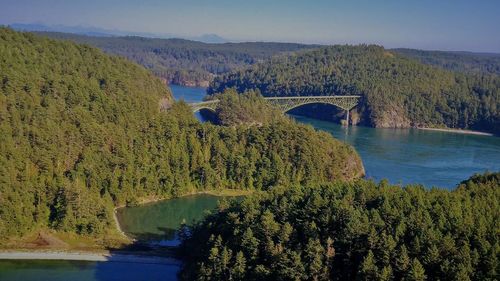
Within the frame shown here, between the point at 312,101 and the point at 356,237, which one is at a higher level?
the point at 312,101

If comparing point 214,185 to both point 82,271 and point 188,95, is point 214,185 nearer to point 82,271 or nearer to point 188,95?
point 82,271

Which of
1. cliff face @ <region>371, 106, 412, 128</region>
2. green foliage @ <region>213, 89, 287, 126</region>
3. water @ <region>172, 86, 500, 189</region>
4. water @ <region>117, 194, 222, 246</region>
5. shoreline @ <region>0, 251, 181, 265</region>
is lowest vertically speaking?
water @ <region>117, 194, 222, 246</region>

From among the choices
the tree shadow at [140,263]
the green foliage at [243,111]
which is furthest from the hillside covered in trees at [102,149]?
the green foliage at [243,111]

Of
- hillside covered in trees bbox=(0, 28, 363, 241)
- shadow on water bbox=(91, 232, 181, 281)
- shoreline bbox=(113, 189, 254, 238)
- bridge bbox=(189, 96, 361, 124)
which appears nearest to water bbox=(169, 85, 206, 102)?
bridge bbox=(189, 96, 361, 124)

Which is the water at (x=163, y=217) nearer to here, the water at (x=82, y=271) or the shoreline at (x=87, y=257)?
the shoreline at (x=87, y=257)

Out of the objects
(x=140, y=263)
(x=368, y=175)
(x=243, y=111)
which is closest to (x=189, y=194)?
(x=140, y=263)

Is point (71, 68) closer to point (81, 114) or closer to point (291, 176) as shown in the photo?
point (81, 114)

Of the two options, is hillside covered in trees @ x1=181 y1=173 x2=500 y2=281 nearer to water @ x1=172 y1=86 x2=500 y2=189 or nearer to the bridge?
water @ x1=172 y1=86 x2=500 y2=189
